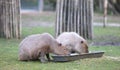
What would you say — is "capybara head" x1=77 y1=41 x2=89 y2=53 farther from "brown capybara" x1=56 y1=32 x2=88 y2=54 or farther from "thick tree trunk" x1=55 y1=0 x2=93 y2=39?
"thick tree trunk" x1=55 y1=0 x2=93 y2=39

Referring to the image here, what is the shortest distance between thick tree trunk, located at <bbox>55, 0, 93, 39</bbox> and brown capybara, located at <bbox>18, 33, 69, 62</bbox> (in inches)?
211

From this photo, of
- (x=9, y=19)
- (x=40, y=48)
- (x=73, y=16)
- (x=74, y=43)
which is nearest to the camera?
(x=40, y=48)

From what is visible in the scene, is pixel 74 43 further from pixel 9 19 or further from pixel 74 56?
pixel 9 19

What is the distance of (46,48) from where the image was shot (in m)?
11.0

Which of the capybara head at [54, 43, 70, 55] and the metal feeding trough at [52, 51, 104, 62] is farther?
the capybara head at [54, 43, 70, 55]

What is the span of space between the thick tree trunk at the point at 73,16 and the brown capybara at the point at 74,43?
14.2 feet

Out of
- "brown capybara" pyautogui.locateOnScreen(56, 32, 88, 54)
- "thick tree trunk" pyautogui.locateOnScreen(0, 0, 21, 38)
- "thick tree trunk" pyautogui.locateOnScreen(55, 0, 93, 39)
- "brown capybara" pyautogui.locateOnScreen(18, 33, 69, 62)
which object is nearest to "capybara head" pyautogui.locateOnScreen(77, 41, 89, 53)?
"brown capybara" pyautogui.locateOnScreen(56, 32, 88, 54)

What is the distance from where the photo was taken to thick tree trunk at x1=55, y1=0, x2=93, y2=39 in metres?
16.5

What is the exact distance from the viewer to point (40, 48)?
10906mm

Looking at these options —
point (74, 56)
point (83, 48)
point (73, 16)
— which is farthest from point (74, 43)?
point (73, 16)

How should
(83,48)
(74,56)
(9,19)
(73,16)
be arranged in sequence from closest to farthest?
(74,56) < (83,48) < (9,19) < (73,16)

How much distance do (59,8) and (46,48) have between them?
5.68m

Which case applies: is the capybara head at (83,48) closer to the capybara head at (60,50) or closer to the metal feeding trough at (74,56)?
the metal feeding trough at (74,56)

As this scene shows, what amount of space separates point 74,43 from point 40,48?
3.95 ft
